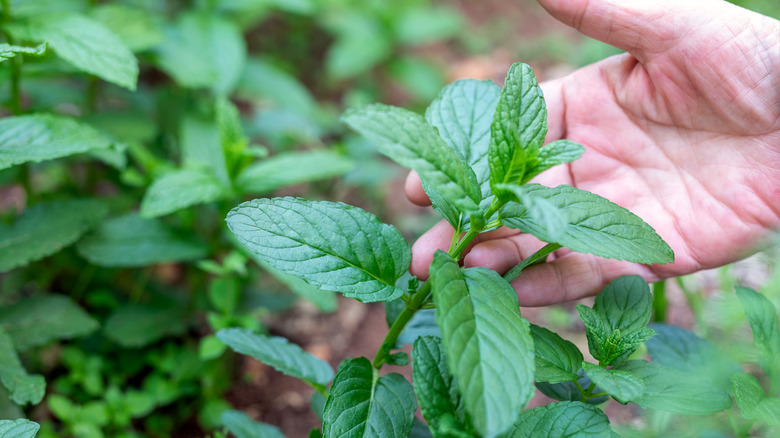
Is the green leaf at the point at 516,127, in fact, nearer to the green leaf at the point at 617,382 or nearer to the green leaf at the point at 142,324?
Answer: the green leaf at the point at 617,382

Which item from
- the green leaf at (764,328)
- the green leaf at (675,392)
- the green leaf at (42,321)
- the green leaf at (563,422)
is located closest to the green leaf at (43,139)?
the green leaf at (42,321)

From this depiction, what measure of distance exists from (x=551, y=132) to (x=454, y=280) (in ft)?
3.36

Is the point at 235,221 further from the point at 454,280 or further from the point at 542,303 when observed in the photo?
the point at 542,303

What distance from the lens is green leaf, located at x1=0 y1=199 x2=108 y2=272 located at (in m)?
1.67

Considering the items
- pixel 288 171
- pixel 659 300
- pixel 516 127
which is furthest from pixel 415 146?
pixel 659 300

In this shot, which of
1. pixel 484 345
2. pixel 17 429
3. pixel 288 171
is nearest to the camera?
pixel 484 345

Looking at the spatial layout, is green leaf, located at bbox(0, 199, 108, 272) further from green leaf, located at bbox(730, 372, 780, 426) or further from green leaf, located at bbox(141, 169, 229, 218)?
green leaf, located at bbox(730, 372, 780, 426)

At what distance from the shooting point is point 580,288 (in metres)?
1.56

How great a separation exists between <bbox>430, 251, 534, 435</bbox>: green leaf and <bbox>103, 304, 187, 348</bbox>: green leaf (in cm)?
153

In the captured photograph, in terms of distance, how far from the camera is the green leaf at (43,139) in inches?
57.9

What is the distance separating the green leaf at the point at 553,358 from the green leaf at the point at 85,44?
137cm

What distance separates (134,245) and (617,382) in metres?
1.65

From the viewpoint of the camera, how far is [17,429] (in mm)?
1027

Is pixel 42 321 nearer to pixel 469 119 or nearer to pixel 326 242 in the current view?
pixel 326 242
